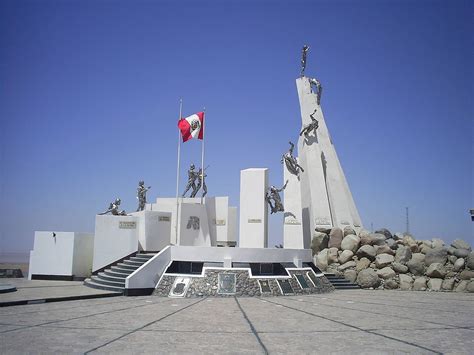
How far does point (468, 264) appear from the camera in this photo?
67.1 feet

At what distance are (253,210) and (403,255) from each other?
8383 mm

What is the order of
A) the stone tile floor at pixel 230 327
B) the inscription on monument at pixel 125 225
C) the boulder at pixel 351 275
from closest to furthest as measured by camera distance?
the stone tile floor at pixel 230 327 → the inscription on monument at pixel 125 225 → the boulder at pixel 351 275

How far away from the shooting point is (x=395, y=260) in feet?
72.1

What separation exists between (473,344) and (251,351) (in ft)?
13.6

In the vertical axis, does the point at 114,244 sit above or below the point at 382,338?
above

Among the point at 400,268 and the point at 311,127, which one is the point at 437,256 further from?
the point at 311,127

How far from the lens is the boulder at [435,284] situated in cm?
2005

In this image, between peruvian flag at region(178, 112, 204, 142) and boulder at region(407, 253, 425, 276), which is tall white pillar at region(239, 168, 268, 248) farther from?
boulder at region(407, 253, 425, 276)

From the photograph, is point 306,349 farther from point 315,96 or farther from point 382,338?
point 315,96

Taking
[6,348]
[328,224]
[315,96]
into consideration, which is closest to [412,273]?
[328,224]

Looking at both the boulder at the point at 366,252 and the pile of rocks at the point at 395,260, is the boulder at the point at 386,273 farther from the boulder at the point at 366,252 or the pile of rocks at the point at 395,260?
the boulder at the point at 366,252

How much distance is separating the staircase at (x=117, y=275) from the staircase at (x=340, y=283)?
8.67m

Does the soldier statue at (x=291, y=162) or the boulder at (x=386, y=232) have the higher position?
the soldier statue at (x=291, y=162)

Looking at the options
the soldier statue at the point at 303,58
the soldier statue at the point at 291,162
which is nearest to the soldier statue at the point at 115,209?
the soldier statue at the point at 291,162
